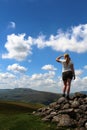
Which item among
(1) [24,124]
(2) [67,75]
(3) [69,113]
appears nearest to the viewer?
(1) [24,124]

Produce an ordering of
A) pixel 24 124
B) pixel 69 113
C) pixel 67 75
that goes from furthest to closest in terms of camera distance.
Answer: pixel 67 75 → pixel 69 113 → pixel 24 124

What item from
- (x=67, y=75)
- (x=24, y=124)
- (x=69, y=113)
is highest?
(x=67, y=75)

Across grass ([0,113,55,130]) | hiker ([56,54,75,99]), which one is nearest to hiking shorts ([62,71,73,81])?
hiker ([56,54,75,99])

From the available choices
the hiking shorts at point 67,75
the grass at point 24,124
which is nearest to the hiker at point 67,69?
the hiking shorts at point 67,75

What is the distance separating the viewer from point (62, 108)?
2709 cm

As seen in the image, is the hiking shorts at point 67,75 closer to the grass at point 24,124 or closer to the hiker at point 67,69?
the hiker at point 67,69

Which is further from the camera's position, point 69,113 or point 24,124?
point 69,113

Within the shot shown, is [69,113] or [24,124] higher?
[69,113]

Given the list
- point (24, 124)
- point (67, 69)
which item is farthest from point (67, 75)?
point (24, 124)

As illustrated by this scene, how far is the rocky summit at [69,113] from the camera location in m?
23.5

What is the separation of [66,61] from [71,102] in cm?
449

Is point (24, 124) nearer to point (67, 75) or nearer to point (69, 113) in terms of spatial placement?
point (69, 113)

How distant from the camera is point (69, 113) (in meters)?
25.4

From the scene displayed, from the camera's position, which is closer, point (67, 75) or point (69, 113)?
point (69, 113)
